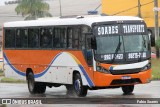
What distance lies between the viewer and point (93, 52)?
22.2m

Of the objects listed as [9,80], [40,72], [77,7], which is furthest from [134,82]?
[77,7]

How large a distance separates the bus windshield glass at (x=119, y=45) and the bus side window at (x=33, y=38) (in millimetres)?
4720

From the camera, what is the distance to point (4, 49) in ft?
95.9

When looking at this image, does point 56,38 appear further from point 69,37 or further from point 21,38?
point 21,38

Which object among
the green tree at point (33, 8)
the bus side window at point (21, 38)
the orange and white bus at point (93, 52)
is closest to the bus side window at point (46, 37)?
the orange and white bus at point (93, 52)

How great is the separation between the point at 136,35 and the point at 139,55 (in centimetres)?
71

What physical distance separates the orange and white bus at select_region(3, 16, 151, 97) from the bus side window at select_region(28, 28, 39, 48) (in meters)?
0.07

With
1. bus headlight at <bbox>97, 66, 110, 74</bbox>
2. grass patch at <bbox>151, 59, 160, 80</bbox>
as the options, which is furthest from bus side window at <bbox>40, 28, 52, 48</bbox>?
grass patch at <bbox>151, 59, 160, 80</bbox>

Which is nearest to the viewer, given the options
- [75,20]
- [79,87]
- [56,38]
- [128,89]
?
[79,87]

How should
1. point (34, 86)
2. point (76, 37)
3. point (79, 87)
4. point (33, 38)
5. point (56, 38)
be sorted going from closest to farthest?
1. point (79, 87)
2. point (76, 37)
3. point (56, 38)
4. point (33, 38)
5. point (34, 86)

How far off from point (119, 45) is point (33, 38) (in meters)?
5.46

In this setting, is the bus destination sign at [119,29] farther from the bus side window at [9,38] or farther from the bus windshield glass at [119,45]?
the bus side window at [9,38]

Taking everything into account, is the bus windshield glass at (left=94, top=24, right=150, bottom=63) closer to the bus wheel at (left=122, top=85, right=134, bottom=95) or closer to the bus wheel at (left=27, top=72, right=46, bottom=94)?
the bus wheel at (left=122, top=85, right=134, bottom=95)

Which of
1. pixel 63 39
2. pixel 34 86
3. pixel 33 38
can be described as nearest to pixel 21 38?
pixel 33 38
